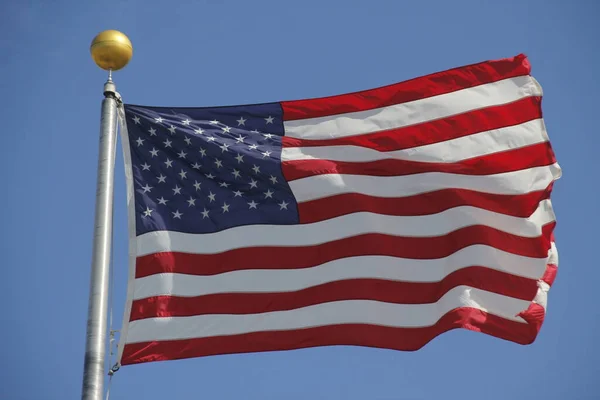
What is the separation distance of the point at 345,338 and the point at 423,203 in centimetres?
220

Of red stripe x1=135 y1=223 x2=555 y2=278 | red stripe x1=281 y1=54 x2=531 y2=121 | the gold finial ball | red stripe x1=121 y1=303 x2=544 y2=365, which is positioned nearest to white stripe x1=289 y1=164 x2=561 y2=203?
red stripe x1=135 y1=223 x2=555 y2=278

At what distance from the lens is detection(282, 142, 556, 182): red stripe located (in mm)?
13758

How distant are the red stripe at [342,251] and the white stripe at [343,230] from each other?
0.23 feet

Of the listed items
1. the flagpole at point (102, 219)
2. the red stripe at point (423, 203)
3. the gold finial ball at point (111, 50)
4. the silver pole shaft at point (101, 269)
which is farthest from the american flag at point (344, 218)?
the silver pole shaft at point (101, 269)

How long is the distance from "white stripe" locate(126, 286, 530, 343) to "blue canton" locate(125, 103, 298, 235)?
1191mm

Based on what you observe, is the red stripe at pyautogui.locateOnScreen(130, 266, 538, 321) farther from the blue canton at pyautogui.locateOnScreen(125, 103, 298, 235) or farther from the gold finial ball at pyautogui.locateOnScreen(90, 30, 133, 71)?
the gold finial ball at pyautogui.locateOnScreen(90, 30, 133, 71)

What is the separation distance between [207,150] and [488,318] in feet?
14.0

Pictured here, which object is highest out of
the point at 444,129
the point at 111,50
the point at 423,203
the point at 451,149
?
the point at 111,50

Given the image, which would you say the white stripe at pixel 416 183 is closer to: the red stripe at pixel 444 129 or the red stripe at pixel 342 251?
the red stripe at pixel 444 129

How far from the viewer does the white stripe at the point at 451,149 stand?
45.6 ft

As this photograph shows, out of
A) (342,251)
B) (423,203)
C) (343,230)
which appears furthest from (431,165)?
(342,251)

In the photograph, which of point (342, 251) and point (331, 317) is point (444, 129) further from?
point (331, 317)

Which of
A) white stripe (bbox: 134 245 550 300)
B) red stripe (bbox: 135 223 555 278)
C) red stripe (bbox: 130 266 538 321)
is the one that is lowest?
red stripe (bbox: 130 266 538 321)

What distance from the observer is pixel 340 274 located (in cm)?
→ 1334
